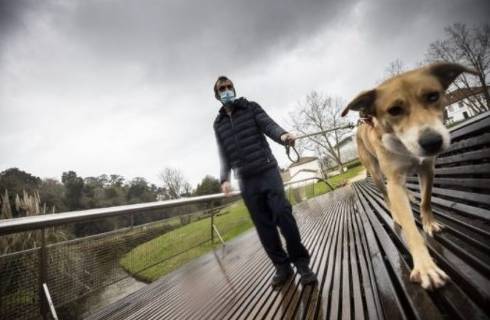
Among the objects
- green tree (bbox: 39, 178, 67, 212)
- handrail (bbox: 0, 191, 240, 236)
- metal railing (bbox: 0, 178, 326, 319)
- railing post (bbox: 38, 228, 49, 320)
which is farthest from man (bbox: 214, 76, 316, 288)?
green tree (bbox: 39, 178, 67, 212)

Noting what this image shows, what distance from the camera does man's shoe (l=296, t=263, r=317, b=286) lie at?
90.4 inches

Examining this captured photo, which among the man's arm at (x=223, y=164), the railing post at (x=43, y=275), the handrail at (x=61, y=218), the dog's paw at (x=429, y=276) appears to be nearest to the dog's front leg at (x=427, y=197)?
the dog's paw at (x=429, y=276)

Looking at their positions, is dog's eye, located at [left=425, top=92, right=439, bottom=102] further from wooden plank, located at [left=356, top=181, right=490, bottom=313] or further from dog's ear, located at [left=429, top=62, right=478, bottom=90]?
wooden plank, located at [left=356, top=181, right=490, bottom=313]

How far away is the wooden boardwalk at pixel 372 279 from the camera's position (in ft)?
4.50

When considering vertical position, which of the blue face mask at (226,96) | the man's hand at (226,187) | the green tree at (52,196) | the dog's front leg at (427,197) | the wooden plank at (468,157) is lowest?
the dog's front leg at (427,197)

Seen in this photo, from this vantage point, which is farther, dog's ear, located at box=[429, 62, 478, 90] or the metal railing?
the metal railing

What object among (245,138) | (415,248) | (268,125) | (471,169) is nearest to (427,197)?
(471,169)

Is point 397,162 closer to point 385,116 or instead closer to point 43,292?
point 385,116

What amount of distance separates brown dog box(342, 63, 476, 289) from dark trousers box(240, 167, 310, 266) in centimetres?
92

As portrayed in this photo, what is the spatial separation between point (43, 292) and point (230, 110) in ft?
8.30

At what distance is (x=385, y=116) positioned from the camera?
191 centimetres

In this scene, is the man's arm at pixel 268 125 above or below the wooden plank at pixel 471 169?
above

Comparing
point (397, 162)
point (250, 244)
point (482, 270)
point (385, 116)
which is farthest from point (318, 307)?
point (250, 244)

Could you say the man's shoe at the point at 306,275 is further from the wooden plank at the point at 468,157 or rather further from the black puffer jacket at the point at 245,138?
the wooden plank at the point at 468,157
